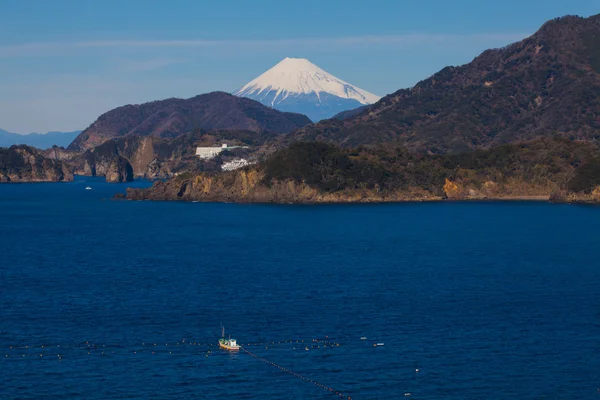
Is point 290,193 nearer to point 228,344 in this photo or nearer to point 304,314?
point 304,314

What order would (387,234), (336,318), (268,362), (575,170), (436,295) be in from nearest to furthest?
(268,362) < (336,318) < (436,295) < (387,234) < (575,170)

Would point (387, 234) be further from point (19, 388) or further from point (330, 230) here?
point (19, 388)

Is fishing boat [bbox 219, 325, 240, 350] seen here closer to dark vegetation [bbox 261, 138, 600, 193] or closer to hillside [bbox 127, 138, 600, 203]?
hillside [bbox 127, 138, 600, 203]

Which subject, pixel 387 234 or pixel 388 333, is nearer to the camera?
pixel 388 333

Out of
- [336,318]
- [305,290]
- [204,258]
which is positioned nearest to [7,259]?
[204,258]

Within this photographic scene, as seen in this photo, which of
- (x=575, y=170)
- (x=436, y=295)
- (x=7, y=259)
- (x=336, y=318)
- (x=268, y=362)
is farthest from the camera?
(x=575, y=170)

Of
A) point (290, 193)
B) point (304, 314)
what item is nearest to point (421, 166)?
point (290, 193)

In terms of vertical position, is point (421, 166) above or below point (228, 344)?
above

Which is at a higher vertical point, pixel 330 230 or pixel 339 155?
pixel 339 155

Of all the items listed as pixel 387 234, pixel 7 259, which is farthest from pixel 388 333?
pixel 387 234
